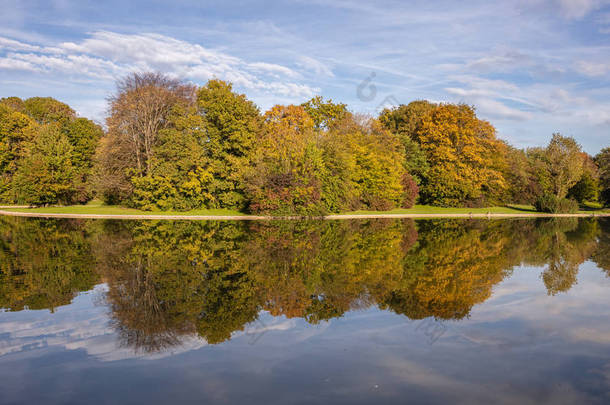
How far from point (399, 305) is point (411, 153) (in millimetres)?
41820

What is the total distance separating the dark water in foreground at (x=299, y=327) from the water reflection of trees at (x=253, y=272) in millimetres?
76

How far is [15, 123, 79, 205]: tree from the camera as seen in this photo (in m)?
39.3

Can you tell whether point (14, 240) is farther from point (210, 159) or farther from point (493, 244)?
point (493, 244)

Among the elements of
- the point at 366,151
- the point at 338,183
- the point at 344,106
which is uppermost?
the point at 344,106

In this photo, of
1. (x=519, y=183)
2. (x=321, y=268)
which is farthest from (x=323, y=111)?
(x=321, y=268)

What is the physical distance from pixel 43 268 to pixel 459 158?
43.8 metres

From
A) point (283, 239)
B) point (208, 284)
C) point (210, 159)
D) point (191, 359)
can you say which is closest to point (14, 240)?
point (283, 239)

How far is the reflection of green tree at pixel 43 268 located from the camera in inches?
410

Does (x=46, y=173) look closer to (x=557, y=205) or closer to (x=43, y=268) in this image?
(x=43, y=268)

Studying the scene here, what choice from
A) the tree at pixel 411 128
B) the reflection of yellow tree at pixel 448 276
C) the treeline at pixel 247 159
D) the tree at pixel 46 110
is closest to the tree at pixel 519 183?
the treeline at pixel 247 159

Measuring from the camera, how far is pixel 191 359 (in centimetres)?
683

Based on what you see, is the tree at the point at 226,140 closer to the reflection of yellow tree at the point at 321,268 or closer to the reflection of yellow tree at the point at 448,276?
the reflection of yellow tree at the point at 321,268

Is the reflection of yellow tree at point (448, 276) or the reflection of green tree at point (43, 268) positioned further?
the reflection of green tree at point (43, 268)

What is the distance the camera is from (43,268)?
13633mm
